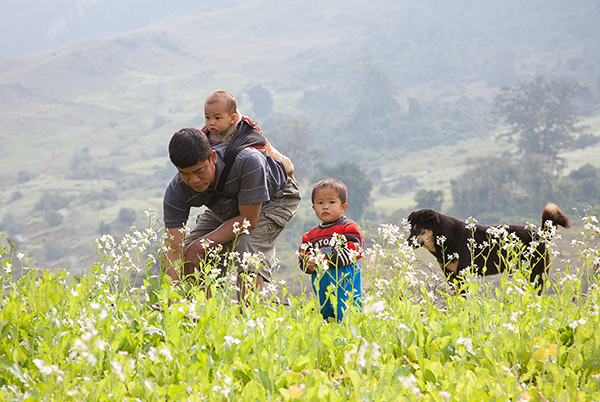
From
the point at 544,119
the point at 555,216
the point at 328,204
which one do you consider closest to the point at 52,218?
the point at 544,119

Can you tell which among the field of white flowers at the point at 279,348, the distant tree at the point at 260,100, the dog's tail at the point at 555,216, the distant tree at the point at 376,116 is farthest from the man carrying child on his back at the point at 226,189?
the distant tree at the point at 260,100

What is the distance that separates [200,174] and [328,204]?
111 cm

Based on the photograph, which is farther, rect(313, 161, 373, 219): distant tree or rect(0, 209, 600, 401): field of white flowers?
Result: rect(313, 161, 373, 219): distant tree

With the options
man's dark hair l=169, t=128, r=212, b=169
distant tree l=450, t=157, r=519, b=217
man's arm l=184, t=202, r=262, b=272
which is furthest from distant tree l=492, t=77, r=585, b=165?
man's dark hair l=169, t=128, r=212, b=169

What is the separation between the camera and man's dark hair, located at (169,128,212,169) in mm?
3434

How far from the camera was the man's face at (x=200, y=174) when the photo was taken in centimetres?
353

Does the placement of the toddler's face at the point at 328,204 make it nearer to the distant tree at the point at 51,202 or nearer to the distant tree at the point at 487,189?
the distant tree at the point at 487,189

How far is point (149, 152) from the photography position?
114188 mm

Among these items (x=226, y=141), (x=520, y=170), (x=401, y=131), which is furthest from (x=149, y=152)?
(x=226, y=141)

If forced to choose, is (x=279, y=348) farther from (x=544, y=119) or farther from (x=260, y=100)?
(x=260, y=100)

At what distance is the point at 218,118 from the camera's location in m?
4.53

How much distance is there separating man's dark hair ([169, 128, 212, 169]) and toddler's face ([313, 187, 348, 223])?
108 centimetres

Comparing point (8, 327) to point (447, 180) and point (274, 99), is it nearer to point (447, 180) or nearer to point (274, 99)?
point (447, 180)

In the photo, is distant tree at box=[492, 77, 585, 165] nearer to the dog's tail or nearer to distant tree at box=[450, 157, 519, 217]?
distant tree at box=[450, 157, 519, 217]
